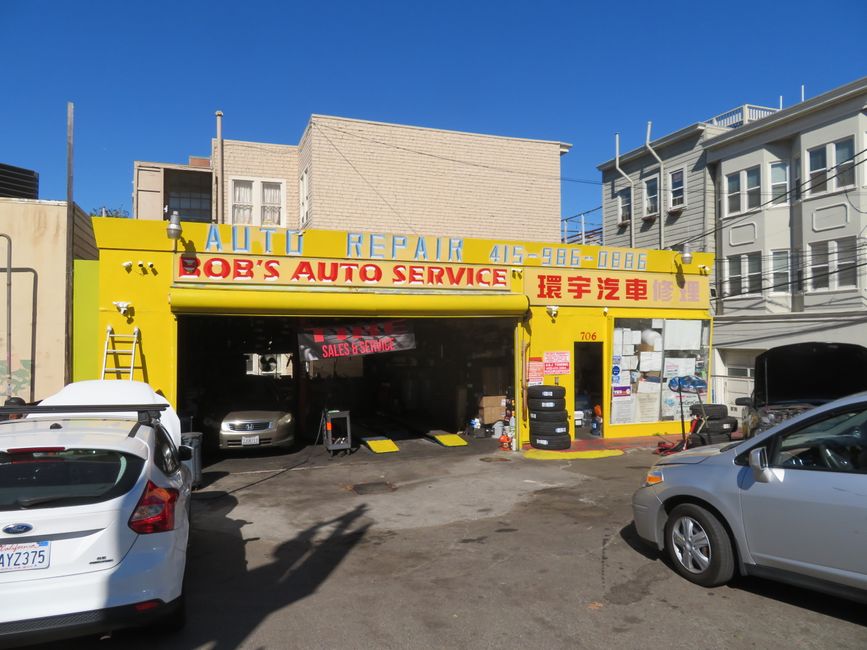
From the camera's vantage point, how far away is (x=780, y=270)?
21.2 metres

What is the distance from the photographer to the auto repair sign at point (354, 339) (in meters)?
12.8

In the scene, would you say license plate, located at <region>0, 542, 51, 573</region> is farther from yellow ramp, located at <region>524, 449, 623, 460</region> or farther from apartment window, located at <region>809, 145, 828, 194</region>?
apartment window, located at <region>809, 145, 828, 194</region>

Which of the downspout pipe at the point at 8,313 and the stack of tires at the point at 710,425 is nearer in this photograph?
the downspout pipe at the point at 8,313

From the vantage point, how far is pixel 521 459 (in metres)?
12.6

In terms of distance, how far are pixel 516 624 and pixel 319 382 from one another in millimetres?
15784

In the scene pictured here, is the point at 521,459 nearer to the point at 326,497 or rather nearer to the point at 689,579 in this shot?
the point at 326,497

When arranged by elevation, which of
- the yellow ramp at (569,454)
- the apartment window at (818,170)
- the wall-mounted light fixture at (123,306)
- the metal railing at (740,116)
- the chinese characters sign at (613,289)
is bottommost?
the yellow ramp at (569,454)

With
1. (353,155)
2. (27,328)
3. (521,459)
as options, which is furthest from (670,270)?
(27,328)

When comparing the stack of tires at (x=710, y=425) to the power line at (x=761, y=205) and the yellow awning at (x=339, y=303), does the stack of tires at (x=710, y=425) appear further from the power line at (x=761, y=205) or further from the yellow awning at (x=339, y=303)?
the power line at (x=761, y=205)

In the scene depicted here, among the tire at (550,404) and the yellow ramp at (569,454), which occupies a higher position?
the tire at (550,404)

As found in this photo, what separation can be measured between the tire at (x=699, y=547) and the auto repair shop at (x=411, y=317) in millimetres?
7926

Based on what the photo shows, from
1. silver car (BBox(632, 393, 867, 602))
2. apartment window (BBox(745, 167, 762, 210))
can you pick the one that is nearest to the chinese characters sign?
apartment window (BBox(745, 167, 762, 210))

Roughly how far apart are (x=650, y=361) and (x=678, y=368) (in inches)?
34.7

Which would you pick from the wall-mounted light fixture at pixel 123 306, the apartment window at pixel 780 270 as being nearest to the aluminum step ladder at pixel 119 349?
the wall-mounted light fixture at pixel 123 306
